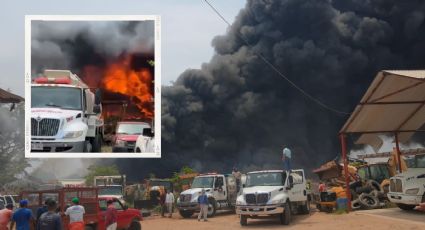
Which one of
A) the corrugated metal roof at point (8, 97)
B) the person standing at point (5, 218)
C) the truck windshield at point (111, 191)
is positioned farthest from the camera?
the truck windshield at point (111, 191)

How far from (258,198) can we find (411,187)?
4.83 metres

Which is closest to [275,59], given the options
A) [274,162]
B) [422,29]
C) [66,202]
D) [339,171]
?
[274,162]

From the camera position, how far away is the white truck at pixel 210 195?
22.2m

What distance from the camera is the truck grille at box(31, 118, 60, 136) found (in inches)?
587

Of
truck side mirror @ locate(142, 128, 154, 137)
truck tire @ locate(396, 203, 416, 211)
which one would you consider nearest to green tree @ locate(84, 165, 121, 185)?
truck side mirror @ locate(142, 128, 154, 137)

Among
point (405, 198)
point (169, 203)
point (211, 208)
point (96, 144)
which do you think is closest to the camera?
point (96, 144)

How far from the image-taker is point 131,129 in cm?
1552

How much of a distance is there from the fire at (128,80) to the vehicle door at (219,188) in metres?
8.10

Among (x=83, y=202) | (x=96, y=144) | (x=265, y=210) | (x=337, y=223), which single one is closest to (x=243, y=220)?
(x=265, y=210)

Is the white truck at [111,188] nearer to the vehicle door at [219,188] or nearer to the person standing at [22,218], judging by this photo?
the vehicle door at [219,188]

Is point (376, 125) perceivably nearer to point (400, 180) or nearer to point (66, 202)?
point (400, 180)

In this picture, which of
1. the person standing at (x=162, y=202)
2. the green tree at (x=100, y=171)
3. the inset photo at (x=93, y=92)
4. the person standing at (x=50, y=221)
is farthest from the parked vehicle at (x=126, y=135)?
the green tree at (x=100, y=171)

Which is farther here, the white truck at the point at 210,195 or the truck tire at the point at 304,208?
the white truck at the point at 210,195

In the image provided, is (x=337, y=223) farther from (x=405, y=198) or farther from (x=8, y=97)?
(x=8, y=97)
